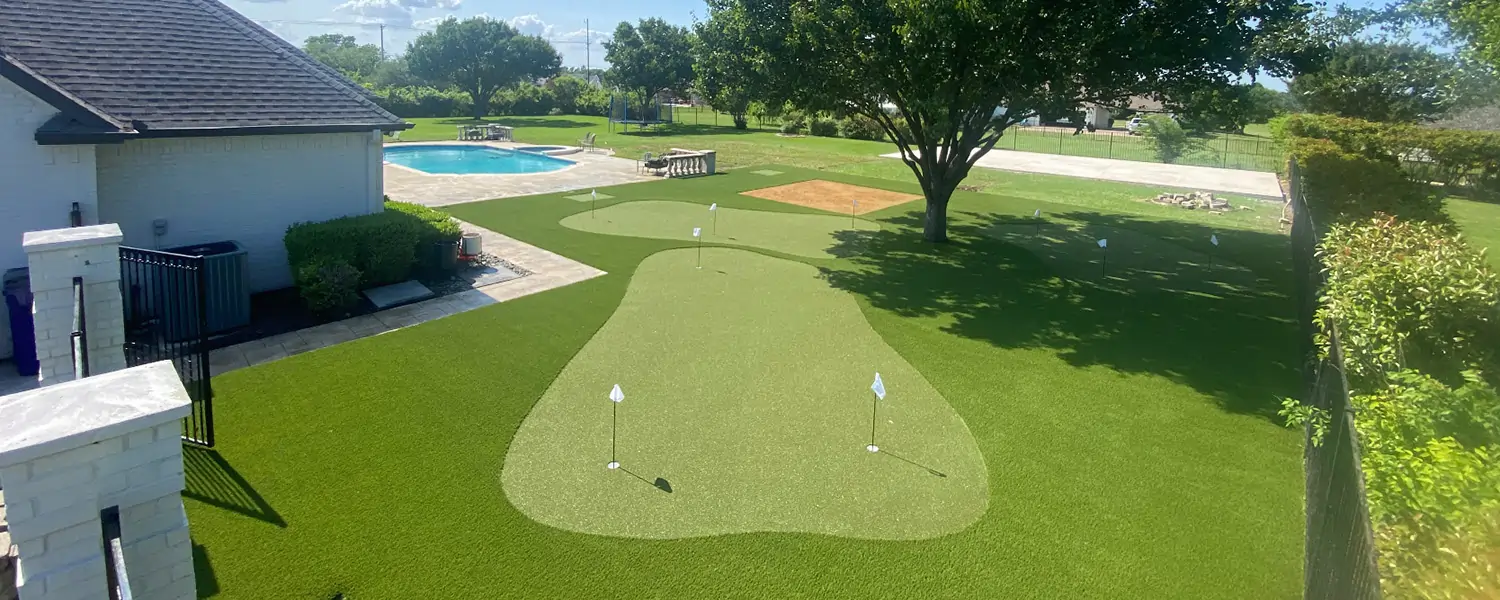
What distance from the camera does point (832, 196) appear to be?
23.8 metres

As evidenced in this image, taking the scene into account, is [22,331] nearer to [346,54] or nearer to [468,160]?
[468,160]

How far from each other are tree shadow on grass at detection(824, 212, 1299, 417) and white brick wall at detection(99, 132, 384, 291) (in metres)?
8.26

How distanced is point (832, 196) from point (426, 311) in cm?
1471

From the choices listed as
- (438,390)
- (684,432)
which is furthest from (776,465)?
(438,390)

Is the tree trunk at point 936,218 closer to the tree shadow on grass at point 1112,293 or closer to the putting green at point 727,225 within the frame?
the tree shadow on grass at point 1112,293

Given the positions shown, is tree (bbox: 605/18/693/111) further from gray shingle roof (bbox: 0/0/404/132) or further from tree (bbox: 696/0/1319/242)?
gray shingle roof (bbox: 0/0/404/132)

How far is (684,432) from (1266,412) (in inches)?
251

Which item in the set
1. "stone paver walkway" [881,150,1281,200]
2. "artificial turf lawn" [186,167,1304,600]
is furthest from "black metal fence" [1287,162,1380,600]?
"stone paver walkway" [881,150,1281,200]

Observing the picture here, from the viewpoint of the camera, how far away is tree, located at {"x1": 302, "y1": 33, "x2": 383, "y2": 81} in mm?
83331

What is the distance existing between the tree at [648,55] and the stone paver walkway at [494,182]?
75.6 feet

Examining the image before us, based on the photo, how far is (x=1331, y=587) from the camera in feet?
14.7

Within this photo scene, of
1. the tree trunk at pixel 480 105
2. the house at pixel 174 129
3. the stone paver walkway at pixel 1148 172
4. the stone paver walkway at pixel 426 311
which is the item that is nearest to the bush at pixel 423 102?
the tree trunk at pixel 480 105

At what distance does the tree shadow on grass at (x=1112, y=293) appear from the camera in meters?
10.3

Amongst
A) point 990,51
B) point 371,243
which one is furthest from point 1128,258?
point 371,243
